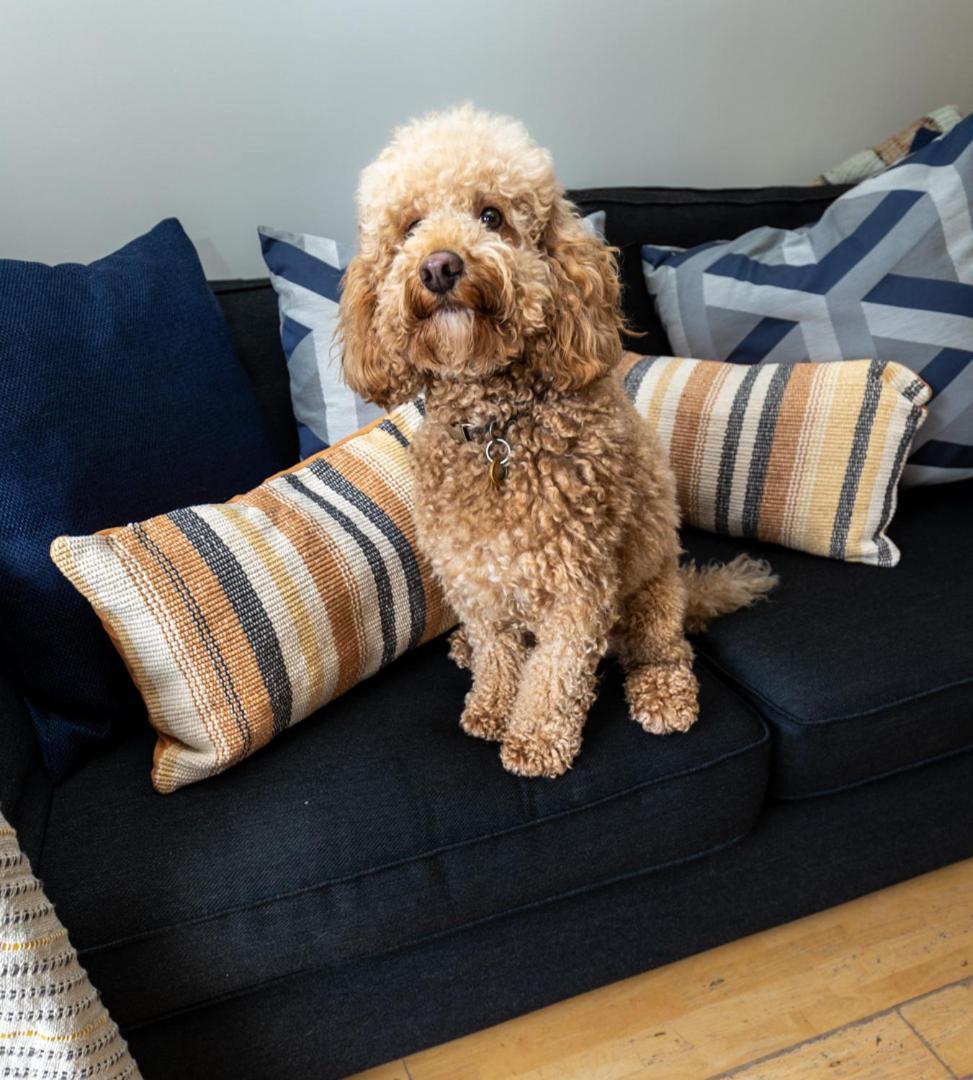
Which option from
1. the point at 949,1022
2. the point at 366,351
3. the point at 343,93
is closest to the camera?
the point at 366,351

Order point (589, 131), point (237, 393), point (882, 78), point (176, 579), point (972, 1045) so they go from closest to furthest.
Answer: point (176, 579) → point (972, 1045) → point (237, 393) → point (589, 131) → point (882, 78)

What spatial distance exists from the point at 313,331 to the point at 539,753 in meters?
0.86

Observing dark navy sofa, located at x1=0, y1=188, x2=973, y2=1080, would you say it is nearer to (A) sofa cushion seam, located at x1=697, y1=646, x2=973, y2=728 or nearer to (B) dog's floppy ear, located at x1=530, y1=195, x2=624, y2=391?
(A) sofa cushion seam, located at x1=697, y1=646, x2=973, y2=728

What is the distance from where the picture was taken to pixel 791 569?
1524 mm

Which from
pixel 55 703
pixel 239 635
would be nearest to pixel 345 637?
pixel 239 635

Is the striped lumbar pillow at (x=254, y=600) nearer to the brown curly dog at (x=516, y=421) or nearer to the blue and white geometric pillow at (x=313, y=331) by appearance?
the brown curly dog at (x=516, y=421)

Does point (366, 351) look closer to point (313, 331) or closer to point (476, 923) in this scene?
point (313, 331)

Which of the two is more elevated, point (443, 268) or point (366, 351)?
point (443, 268)

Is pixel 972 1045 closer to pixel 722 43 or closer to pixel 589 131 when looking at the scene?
pixel 589 131

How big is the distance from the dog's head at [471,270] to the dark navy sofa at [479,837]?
504 millimetres

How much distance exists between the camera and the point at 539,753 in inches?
45.0

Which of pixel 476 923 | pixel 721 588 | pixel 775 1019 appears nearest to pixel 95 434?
pixel 476 923

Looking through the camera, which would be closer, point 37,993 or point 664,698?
point 37,993

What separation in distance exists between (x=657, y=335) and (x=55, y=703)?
A: 1.33 meters
